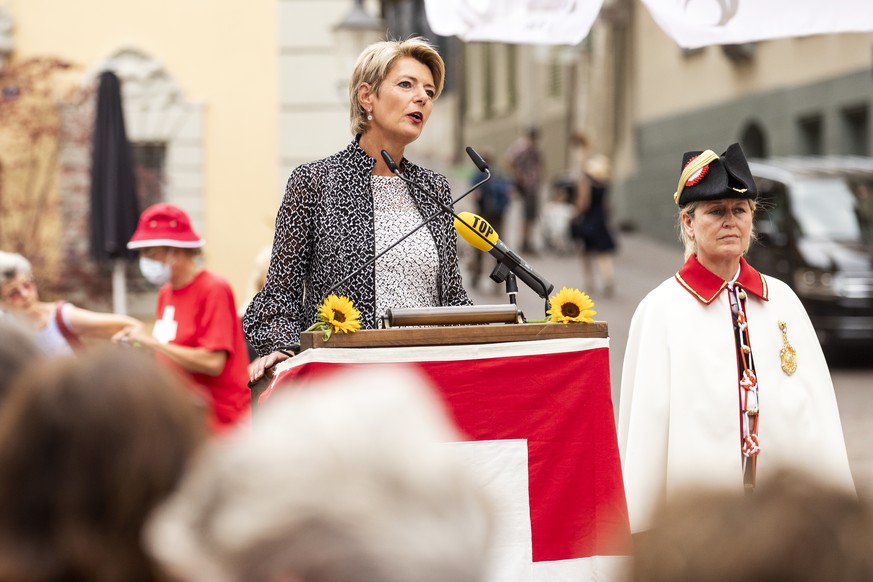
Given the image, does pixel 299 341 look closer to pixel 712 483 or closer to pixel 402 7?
pixel 712 483

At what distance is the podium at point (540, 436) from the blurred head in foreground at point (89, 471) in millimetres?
2738

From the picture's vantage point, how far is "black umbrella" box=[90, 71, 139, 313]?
14102mm

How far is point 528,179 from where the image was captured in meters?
29.8

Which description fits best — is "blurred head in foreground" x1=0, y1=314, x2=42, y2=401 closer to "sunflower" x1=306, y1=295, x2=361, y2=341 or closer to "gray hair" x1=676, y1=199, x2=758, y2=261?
"sunflower" x1=306, y1=295, x2=361, y2=341

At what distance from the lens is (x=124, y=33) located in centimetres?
1545

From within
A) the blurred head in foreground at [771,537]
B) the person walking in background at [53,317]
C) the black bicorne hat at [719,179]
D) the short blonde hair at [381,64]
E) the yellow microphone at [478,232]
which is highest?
the short blonde hair at [381,64]

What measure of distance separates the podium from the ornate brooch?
22.2 inches

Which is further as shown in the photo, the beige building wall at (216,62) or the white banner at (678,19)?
the beige building wall at (216,62)

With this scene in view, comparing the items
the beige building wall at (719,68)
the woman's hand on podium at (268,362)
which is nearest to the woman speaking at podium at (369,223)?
the woman's hand on podium at (268,362)

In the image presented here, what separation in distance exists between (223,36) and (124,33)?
3.24ft

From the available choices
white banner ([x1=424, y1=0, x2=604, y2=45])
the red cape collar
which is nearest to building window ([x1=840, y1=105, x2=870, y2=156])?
white banner ([x1=424, y1=0, x2=604, y2=45])

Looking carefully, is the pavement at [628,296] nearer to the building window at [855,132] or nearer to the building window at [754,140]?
the building window at [754,140]

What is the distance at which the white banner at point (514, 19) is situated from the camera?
228 inches

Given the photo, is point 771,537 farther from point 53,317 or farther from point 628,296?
point 628,296
